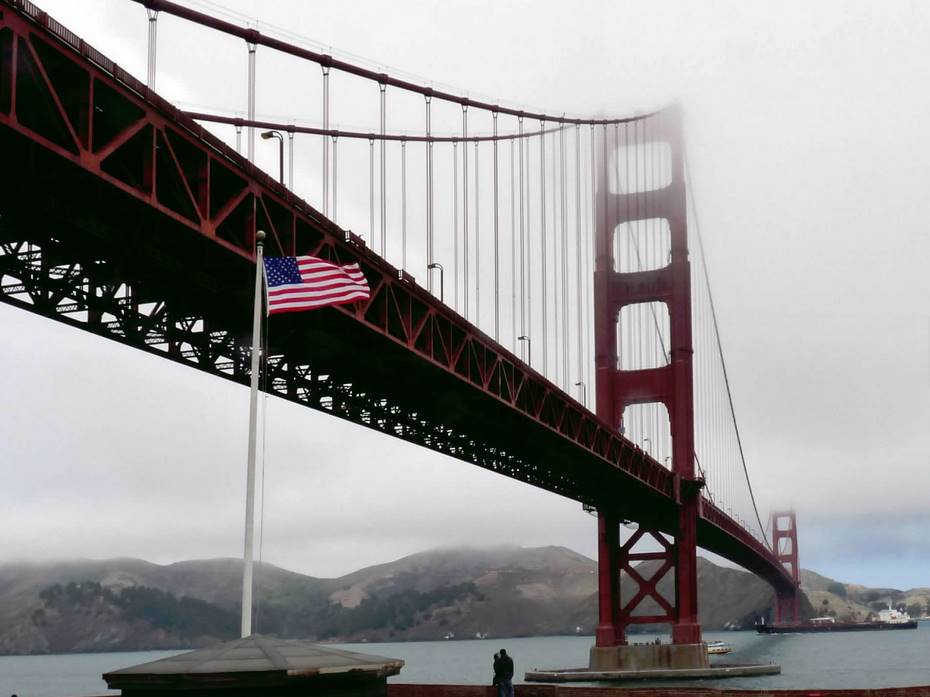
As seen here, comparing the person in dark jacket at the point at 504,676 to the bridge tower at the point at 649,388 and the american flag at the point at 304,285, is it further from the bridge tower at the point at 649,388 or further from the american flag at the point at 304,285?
the bridge tower at the point at 649,388

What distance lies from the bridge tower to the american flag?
162 ft

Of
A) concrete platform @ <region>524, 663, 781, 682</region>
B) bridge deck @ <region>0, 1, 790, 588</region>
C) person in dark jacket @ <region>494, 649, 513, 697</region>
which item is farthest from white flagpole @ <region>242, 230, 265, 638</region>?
concrete platform @ <region>524, 663, 781, 682</region>

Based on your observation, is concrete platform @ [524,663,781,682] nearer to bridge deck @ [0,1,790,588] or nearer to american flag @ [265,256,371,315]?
bridge deck @ [0,1,790,588]

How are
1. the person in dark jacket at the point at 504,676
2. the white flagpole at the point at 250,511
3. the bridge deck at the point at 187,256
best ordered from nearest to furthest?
the white flagpole at the point at 250,511
the bridge deck at the point at 187,256
the person in dark jacket at the point at 504,676

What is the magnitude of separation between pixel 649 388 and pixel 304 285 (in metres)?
52.7

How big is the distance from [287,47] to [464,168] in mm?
20804

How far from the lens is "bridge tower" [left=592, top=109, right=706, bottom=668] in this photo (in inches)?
2864

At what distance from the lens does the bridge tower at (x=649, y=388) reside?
7275 centimetres

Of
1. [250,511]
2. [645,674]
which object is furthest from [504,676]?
[645,674]

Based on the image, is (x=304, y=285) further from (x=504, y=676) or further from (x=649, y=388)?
(x=649, y=388)

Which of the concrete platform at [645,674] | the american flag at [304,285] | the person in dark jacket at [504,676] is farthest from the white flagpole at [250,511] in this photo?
the concrete platform at [645,674]

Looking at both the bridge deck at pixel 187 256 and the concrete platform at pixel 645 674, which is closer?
the bridge deck at pixel 187 256

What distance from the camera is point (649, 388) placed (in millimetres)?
74188

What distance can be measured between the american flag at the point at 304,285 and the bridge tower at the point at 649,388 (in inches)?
1942
